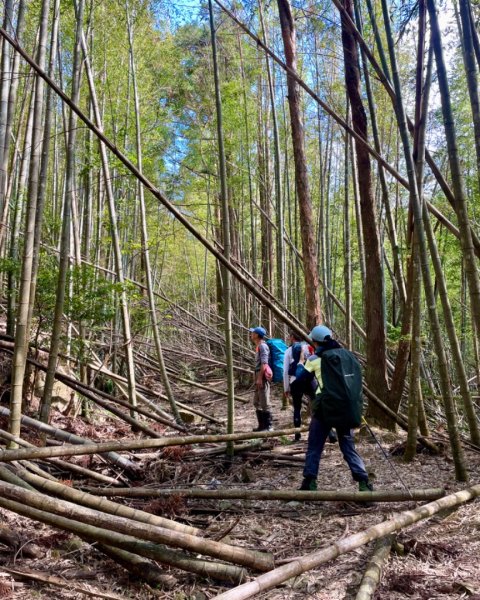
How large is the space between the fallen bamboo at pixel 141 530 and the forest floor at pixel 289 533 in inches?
5.6

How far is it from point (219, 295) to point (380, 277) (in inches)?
340

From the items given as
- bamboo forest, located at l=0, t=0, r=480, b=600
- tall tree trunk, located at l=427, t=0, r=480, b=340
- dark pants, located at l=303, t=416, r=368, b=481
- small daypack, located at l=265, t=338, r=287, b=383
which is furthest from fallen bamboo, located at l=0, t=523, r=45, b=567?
small daypack, located at l=265, t=338, r=287, b=383

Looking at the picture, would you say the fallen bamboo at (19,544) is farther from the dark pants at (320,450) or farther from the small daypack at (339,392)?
the small daypack at (339,392)

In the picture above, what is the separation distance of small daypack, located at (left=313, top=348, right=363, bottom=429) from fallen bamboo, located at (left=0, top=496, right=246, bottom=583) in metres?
1.36

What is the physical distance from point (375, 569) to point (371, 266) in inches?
150

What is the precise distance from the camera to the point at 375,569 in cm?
217

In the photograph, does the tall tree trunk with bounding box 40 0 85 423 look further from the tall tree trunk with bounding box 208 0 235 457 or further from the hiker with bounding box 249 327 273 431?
the hiker with bounding box 249 327 273 431

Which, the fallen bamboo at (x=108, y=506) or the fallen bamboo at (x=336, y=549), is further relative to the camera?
the fallen bamboo at (x=108, y=506)

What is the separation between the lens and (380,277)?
18.1 feet

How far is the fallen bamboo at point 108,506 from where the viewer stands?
7.85 feet

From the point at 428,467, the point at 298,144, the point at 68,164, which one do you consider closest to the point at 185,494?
the point at 428,467

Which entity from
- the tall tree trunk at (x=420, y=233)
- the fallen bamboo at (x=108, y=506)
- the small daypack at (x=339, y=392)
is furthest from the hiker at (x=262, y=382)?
the fallen bamboo at (x=108, y=506)

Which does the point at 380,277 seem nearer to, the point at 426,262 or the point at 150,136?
the point at 426,262

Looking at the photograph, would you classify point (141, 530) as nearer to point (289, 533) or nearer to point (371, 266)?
point (289, 533)
